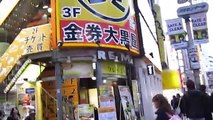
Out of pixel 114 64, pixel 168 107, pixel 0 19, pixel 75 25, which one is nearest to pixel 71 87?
pixel 114 64

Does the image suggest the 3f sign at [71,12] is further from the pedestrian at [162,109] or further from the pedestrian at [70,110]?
the pedestrian at [162,109]

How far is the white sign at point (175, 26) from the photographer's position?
12.6 meters

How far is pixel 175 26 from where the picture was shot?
41.5 ft

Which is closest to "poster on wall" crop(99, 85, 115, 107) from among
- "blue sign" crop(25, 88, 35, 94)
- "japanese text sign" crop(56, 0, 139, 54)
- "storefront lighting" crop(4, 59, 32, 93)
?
"japanese text sign" crop(56, 0, 139, 54)

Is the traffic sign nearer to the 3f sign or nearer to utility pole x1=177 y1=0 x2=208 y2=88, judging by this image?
utility pole x1=177 y1=0 x2=208 y2=88

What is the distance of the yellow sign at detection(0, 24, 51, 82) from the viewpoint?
1117cm

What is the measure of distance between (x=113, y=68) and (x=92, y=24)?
1.90 m

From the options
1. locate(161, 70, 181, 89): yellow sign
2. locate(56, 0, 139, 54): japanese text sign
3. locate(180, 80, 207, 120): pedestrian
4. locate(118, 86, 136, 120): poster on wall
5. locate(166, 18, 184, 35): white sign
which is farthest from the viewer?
locate(161, 70, 181, 89): yellow sign

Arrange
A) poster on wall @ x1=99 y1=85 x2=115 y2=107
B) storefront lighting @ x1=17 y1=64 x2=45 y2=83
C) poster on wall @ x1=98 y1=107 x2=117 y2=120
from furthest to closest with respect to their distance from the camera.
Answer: storefront lighting @ x1=17 y1=64 x2=45 y2=83
poster on wall @ x1=98 y1=107 x2=117 y2=120
poster on wall @ x1=99 y1=85 x2=115 y2=107

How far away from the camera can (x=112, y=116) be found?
1023cm

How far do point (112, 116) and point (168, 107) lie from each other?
466cm

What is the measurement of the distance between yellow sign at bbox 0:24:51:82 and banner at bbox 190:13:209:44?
206 inches

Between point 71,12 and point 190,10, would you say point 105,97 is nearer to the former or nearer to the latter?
point 71,12

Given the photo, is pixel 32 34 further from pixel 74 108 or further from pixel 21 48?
pixel 74 108
